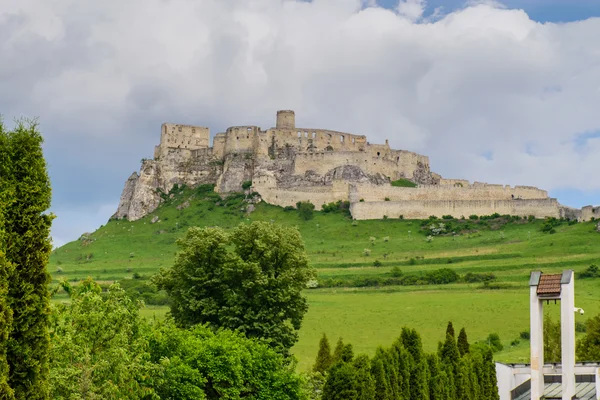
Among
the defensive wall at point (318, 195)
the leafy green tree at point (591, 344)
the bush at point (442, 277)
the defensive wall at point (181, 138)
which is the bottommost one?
the leafy green tree at point (591, 344)

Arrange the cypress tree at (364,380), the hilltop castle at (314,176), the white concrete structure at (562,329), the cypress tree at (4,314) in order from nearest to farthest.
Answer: the cypress tree at (4,314)
the cypress tree at (364,380)
the white concrete structure at (562,329)
the hilltop castle at (314,176)

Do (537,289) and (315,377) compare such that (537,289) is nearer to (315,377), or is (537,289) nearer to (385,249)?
(315,377)

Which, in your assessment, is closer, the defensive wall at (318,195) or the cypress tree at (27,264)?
the cypress tree at (27,264)

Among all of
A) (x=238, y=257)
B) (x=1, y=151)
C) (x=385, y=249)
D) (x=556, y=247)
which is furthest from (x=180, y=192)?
(x=1, y=151)

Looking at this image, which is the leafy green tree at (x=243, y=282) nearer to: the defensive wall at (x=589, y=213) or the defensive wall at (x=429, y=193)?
the defensive wall at (x=589, y=213)

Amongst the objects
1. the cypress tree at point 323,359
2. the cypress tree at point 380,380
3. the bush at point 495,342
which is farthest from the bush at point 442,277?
the cypress tree at point 380,380

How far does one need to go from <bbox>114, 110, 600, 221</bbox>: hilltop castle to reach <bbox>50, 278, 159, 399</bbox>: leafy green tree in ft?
308

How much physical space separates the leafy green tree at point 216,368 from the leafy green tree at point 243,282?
417 cm

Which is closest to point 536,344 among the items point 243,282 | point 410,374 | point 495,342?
point 410,374

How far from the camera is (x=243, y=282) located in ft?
157

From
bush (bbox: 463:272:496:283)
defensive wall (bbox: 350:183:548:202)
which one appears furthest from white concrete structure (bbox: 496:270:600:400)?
defensive wall (bbox: 350:183:548:202)

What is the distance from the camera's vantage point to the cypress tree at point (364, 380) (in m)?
34.2

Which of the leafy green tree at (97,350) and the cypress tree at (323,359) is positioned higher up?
the leafy green tree at (97,350)

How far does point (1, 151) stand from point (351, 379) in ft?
57.2
